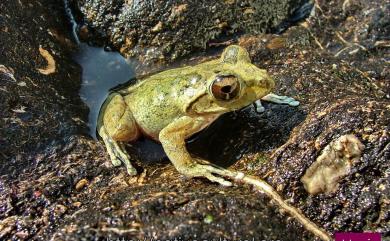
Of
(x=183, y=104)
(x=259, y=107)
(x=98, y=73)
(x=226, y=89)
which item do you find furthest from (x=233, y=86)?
(x=98, y=73)

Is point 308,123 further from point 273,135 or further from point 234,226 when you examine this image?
point 234,226

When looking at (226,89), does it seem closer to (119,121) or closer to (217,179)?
(217,179)

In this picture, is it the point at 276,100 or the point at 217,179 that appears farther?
the point at 276,100

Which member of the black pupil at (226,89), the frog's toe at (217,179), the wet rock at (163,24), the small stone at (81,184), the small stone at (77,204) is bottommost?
the frog's toe at (217,179)

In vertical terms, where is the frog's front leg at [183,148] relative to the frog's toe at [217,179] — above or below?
above

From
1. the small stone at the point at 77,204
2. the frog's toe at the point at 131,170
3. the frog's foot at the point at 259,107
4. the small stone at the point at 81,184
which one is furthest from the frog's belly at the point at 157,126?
the small stone at the point at 77,204

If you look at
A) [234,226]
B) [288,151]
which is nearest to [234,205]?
[234,226]

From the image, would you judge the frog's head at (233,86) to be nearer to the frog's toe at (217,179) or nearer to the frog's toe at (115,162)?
the frog's toe at (217,179)
